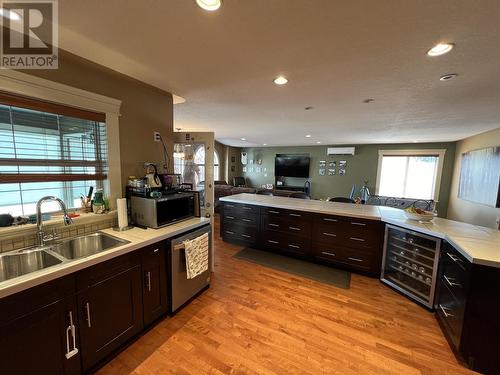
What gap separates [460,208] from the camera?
5113 millimetres

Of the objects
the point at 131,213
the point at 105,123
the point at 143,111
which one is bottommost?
the point at 131,213

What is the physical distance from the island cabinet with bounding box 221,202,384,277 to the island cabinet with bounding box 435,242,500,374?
1.05m

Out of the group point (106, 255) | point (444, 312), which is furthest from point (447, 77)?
point (106, 255)

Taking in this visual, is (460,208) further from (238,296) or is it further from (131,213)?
(131,213)

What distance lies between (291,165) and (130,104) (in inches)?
286

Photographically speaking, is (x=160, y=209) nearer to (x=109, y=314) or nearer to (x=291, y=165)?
(x=109, y=314)

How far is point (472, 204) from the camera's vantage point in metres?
4.43

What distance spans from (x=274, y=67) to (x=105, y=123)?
1726 mm

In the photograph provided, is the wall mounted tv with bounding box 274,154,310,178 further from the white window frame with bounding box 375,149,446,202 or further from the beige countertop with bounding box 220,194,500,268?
the beige countertop with bounding box 220,194,500,268

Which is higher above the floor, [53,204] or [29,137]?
[29,137]

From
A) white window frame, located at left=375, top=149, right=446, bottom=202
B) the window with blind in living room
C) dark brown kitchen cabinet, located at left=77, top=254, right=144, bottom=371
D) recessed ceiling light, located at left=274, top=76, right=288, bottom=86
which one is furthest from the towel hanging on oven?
white window frame, located at left=375, top=149, right=446, bottom=202

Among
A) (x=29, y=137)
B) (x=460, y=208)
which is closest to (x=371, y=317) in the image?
(x=29, y=137)

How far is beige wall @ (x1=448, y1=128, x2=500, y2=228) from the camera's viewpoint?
3.81m

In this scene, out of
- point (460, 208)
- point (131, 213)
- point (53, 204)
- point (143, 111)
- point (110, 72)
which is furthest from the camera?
point (460, 208)
